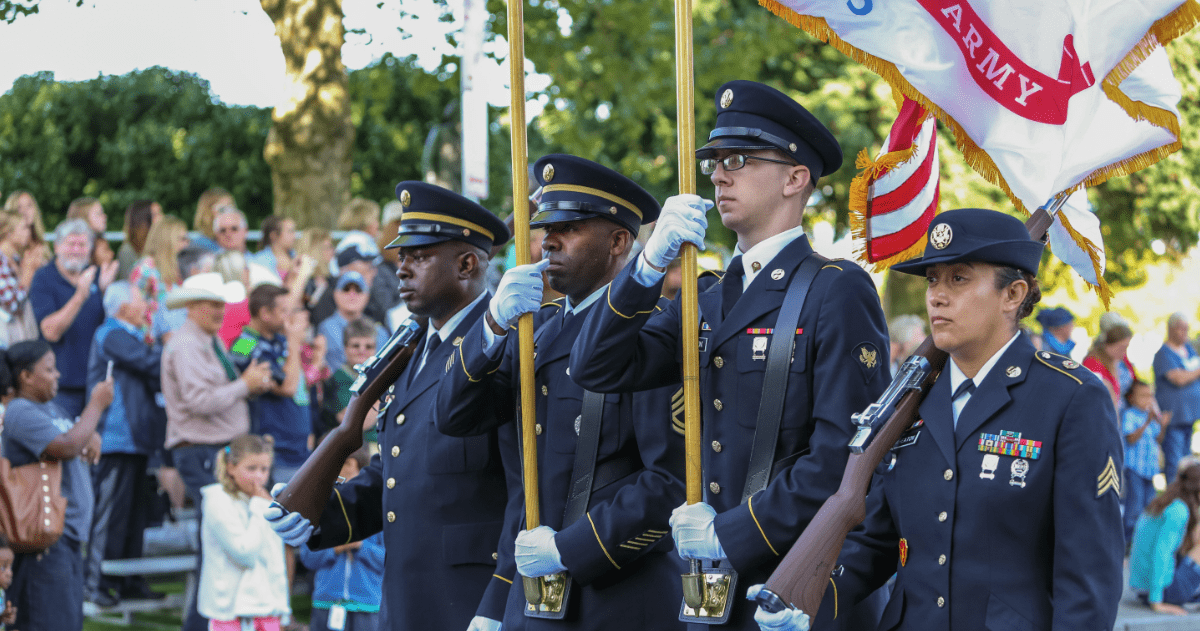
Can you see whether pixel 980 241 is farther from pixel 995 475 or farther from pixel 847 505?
pixel 847 505

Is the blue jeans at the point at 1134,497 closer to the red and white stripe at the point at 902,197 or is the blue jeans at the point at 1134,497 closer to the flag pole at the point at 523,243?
the red and white stripe at the point at 902,197

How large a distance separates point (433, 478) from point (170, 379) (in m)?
3.94

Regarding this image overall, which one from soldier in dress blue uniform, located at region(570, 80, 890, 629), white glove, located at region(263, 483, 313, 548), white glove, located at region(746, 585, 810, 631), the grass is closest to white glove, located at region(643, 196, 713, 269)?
soldier in dress blue uniform, located at region(570, 80, 890, 629)

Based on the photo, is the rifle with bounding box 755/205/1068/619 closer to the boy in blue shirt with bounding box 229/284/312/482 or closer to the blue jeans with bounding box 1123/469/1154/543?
the boy in blue shirt with bounding box 229/284/312/482

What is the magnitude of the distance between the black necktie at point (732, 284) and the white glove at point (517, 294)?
619mm

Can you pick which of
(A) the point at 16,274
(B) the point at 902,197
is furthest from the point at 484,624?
(A) the point at 16,274

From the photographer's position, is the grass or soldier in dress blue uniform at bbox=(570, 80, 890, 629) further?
the grass

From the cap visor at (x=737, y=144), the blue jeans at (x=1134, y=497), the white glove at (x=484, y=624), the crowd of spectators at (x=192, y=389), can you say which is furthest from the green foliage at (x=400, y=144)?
the cap visor at (x=737, y=144)

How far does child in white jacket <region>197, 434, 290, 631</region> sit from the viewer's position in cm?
693

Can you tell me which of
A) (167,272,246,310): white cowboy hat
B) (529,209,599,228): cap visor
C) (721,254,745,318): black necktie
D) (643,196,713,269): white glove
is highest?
(167,272,246,310): white cowboy hat

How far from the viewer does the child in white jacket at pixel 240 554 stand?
6.93 metres

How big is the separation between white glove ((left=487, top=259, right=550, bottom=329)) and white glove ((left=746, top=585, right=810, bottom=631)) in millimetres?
1290

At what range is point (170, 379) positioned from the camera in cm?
800

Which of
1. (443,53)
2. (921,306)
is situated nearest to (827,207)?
(921,306)
